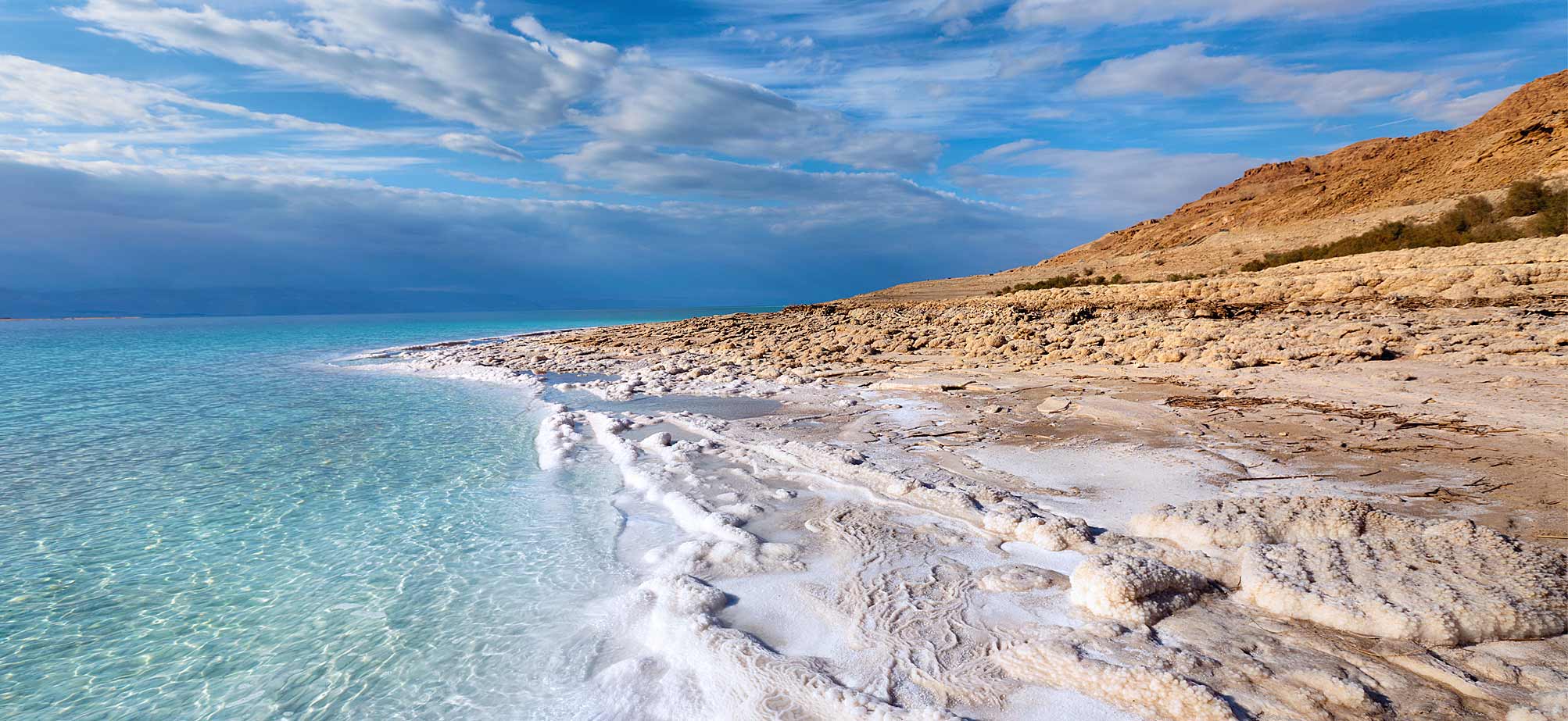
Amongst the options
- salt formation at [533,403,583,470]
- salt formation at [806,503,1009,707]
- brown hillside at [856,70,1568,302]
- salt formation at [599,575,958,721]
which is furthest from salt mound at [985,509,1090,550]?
brown hillside at [856,70,1568,302]

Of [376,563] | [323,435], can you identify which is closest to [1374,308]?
[376,563]

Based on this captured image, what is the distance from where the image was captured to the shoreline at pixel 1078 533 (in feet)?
8.62

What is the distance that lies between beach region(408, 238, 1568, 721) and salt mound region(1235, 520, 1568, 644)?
14 mm

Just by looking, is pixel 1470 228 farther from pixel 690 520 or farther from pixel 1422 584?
pixel 690 520

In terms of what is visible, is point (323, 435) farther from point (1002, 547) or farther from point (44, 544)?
point (1002, 547)

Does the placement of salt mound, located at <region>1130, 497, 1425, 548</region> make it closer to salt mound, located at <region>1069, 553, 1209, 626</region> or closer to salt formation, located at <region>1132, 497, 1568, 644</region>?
salt formation, located at <region>1132, 497, 1568, 644</region>

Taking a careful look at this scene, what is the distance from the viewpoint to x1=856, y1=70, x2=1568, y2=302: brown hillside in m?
27.1

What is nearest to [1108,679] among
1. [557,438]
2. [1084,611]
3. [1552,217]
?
[1084,611]

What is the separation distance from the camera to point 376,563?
4.56 meters

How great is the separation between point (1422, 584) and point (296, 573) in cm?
664

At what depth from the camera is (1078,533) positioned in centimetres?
407

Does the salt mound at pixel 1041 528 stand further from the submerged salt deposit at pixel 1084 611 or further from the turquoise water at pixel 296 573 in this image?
the turquoise water at pixel 296 573

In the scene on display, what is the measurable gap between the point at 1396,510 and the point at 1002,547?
2.47 m

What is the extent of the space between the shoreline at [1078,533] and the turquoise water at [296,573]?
76cm
